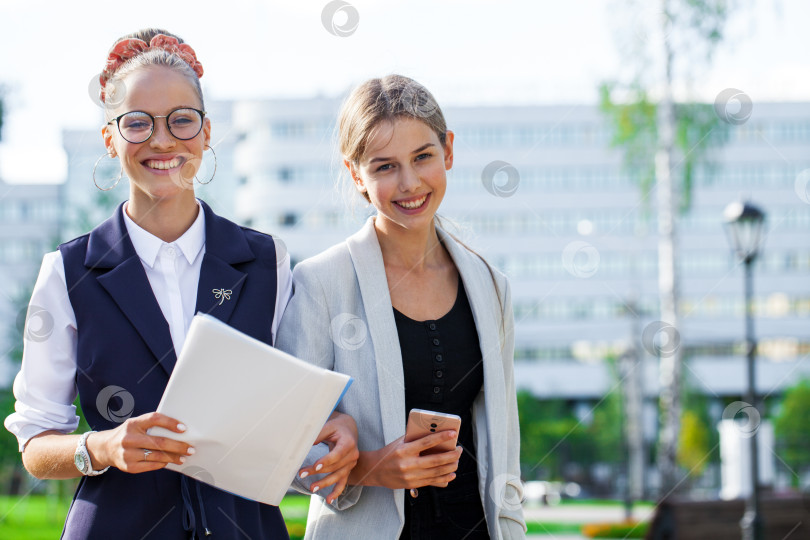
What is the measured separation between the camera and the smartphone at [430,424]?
2.31 meters

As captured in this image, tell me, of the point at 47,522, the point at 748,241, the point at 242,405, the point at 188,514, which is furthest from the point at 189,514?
the point at 47,522

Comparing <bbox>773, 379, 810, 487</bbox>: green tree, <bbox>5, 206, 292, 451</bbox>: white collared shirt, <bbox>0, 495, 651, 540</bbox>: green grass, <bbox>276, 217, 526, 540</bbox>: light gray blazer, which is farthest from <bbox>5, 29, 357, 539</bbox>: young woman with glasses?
<bbox>773, 379, 810, 487</bbox>: green tree

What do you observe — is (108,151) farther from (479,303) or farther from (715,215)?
(715,215)

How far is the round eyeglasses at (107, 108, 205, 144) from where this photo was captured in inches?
91.0

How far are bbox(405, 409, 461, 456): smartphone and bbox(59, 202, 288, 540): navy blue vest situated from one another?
44cm

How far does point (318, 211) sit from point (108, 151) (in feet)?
161

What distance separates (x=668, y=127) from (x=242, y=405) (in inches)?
592

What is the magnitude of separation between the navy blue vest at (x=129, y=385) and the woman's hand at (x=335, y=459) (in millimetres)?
178

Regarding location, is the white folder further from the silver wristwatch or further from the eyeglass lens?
the eyeglass lens

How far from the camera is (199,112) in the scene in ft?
7.82

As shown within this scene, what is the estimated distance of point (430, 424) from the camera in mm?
2336

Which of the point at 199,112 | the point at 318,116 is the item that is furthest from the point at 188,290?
the point at 318,116

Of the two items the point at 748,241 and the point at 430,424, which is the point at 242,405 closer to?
the point at 430,424

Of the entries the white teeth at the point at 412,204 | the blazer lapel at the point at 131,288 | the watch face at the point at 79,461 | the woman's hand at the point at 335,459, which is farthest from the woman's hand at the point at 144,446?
the white teeth at the point at 412,204
